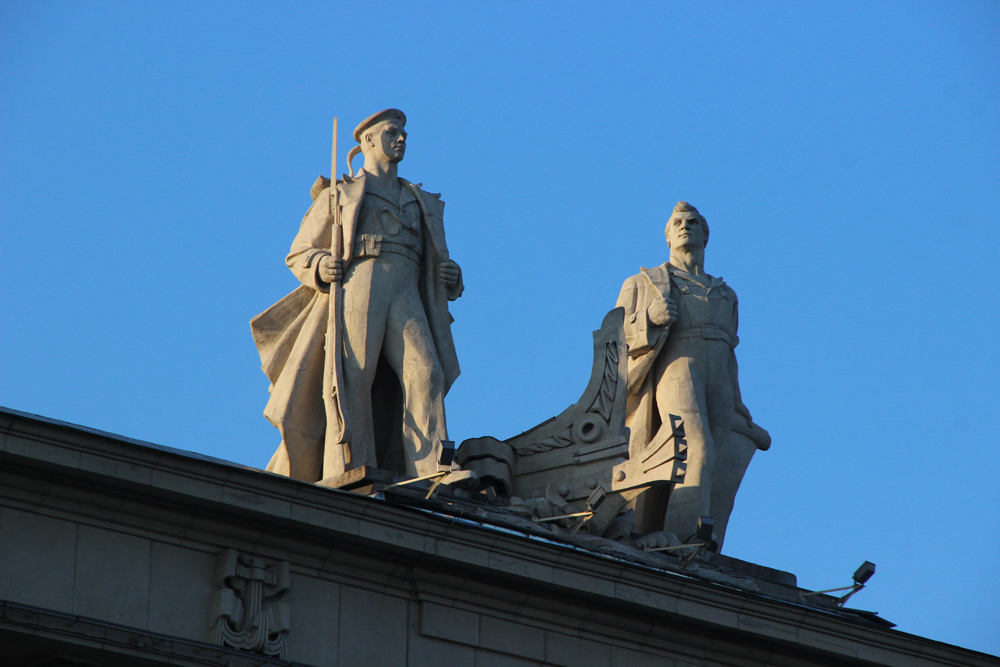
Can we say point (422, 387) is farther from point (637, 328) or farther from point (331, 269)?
point (637, 328)

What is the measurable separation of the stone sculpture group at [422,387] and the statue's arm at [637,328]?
0.02m

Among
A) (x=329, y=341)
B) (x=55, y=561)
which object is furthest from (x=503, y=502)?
(x=55, y=561)

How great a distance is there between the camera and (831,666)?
58.3 ft

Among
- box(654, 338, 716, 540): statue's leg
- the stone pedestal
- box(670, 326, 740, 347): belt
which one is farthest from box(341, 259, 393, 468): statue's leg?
box(670, 326, 740, 347): belt

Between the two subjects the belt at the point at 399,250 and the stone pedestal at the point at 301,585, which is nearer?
the stone pedestal at the point at 301,585

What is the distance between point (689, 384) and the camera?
64.4 ft

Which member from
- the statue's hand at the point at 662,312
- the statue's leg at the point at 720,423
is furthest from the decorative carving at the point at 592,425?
the statue's leg at the point at 720,423

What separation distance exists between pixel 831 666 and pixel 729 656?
40.8 inches

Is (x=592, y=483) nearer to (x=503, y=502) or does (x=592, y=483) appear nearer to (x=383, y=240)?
(x=503, y=502)

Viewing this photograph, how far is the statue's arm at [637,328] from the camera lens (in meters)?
19.6

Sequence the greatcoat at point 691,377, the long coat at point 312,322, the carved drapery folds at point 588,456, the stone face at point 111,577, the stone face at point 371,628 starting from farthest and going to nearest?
the greatcoat at point 691,377 < the carved drapery folds at point 588,456 < the long coat at point 312,322 < the stone face at point 371,628 < the stone face at point 111,577

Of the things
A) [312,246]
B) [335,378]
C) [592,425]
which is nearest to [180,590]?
[335,378]

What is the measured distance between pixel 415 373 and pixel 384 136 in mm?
2360

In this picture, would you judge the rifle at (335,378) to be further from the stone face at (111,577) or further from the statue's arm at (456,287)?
the stone face at (111,577)
